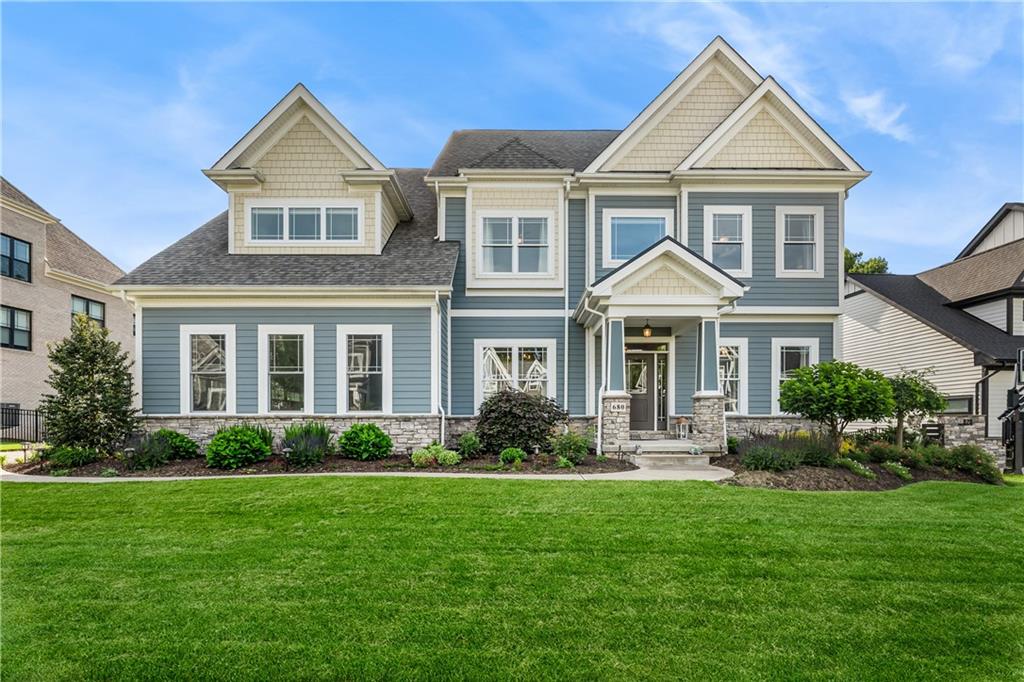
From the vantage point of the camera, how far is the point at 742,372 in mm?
15648

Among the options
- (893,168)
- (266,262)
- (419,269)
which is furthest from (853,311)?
(266,262)

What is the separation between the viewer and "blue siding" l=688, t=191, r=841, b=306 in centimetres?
1538

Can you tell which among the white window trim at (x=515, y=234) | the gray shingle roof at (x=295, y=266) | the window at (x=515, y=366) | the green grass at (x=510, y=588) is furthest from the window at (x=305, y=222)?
the green grass at (x=510, y=588)

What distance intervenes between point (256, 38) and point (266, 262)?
5.26m

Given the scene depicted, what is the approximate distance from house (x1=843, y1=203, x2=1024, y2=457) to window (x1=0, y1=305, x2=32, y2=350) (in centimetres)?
3063

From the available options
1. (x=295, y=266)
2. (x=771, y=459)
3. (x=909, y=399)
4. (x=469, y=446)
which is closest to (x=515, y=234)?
(x=295, y=266)

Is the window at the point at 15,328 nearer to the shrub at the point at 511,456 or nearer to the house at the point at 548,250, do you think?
the house at the point at 548,250

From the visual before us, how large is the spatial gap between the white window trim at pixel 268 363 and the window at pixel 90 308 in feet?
50.3

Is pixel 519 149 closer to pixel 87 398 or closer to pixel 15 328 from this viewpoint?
pixel 87 398

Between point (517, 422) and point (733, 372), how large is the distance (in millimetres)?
6274

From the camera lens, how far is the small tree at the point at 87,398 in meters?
12.6

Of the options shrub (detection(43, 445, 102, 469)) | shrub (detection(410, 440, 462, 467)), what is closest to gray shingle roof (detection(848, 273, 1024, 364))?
shrub (detection(410, 440, 462, 467))

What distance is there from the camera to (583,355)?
618 inches

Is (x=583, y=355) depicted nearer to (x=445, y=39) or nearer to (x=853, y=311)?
(x=445, y=39)
